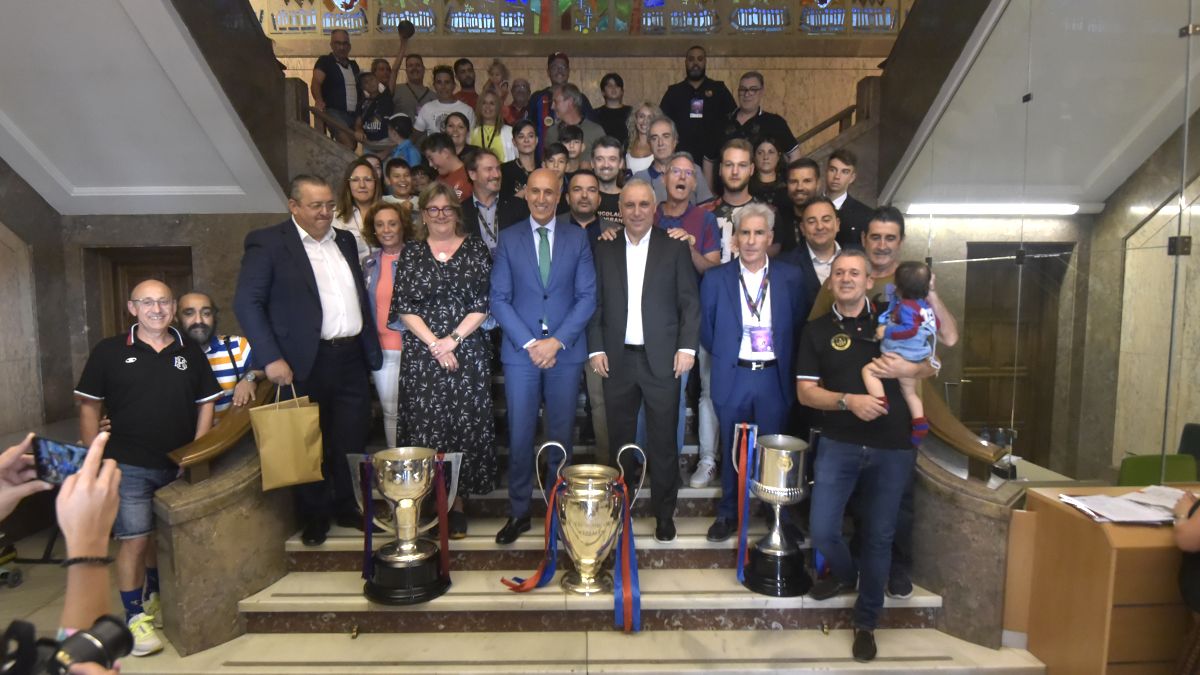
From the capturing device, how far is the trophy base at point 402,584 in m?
3.06

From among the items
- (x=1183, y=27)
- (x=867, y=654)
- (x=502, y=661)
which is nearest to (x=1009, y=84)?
(x=1183, y=27)

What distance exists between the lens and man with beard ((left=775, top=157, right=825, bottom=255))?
3686 mm

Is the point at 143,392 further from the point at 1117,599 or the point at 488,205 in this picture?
the point at 1117,599

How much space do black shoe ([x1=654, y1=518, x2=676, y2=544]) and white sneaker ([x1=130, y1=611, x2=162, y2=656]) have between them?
2.26 meters

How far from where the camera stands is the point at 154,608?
3.20m

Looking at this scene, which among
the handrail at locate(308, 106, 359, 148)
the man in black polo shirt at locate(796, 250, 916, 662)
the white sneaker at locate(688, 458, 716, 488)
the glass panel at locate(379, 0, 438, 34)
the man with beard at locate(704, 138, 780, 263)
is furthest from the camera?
the glass panel at locate(379, 0, 438, 34)

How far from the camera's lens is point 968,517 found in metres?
2.97

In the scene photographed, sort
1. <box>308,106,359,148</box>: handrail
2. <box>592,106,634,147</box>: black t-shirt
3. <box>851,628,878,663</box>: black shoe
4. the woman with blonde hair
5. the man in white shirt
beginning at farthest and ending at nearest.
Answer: <box>308,106,359,148</box>: handrail
the man in white shirt
<box>592,106,634,147</box>: black t-shirt
the woman with blonde hair
<box>851,628,878,663</box>: black shoe

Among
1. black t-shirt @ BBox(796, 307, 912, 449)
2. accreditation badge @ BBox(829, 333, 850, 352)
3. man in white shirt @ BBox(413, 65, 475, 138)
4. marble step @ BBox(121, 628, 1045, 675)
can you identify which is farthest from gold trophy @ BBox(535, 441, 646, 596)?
man in white shirt @ BBox(413, 65, 475, 138)

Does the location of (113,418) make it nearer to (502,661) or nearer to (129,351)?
(129,351)

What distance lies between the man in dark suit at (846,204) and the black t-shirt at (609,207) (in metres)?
1.17

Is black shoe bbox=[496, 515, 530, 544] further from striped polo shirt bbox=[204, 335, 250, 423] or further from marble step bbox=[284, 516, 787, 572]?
striped polo shirt bbox=[204, 335, 250, 423]

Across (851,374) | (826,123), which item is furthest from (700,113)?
(851,374)

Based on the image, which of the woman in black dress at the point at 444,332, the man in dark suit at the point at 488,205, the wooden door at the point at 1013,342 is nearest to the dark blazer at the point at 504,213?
the man in dark suit at the point at 488,205
